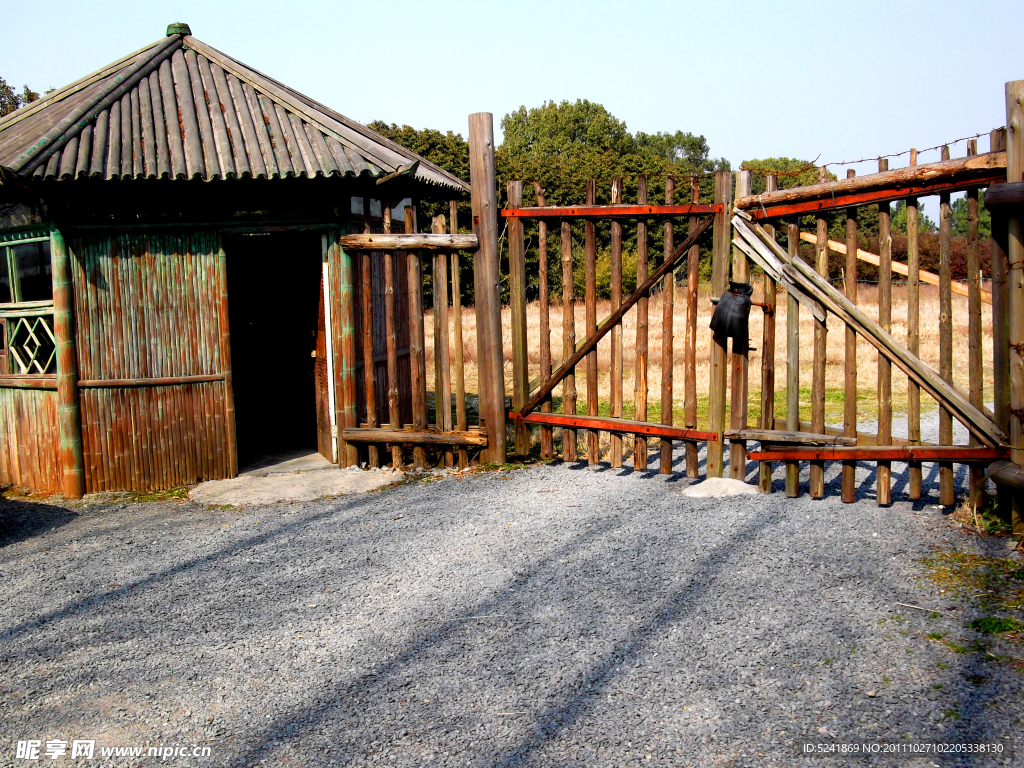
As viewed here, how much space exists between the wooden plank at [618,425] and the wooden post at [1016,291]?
212cm

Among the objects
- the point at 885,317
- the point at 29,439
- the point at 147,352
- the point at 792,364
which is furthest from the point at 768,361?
the point at 29,439

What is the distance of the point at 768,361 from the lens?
20.8ft

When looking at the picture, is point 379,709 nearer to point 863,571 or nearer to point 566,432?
point 863,571

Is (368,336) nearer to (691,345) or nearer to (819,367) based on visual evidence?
(691,345)

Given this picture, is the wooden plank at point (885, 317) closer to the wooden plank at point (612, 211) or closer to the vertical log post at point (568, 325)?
the wooden plank at point (612, 211)

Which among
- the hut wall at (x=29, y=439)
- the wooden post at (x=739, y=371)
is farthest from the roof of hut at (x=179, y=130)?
the wooden post at (x=739, y=371)

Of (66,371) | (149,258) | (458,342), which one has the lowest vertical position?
(66,371)

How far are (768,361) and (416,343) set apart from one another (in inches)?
127

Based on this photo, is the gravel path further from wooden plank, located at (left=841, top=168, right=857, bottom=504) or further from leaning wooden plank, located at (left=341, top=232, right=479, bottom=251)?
leaning wooden plank, located at (left=341, top=232, right=479, bottom=251)

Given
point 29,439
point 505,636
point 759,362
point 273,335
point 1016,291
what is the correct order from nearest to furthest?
point 505,636 → point 1016,291 → point 29,439 → point 273,335 → point 759,362

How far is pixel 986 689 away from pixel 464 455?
5040mm

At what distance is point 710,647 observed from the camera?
4.05 m

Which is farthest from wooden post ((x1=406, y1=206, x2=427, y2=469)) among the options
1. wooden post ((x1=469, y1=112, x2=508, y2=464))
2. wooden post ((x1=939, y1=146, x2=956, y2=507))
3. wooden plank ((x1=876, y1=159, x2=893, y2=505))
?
wooden post ((x1=939, y1=146, x2=956, y2=507))

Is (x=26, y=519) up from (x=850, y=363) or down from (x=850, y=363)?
down
